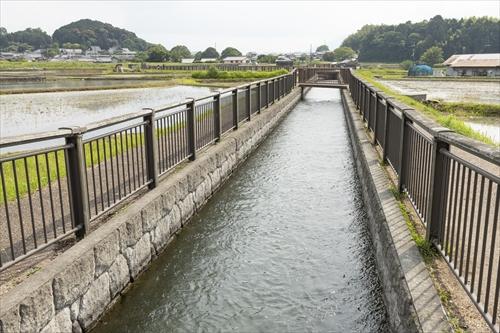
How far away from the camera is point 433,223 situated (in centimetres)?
385

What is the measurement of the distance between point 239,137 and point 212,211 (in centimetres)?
316

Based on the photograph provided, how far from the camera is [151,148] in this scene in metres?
5.69

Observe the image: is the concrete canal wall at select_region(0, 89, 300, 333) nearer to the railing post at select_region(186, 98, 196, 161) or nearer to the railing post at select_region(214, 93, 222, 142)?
the railing post at select_region(186, 98, 196, 161)

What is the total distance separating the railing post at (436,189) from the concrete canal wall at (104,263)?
2.90 m

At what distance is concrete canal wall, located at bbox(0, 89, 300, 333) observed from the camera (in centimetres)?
312

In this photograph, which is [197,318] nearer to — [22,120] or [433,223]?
[433,223]

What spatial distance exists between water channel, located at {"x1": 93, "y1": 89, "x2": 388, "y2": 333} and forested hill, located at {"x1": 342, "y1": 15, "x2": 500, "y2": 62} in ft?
458

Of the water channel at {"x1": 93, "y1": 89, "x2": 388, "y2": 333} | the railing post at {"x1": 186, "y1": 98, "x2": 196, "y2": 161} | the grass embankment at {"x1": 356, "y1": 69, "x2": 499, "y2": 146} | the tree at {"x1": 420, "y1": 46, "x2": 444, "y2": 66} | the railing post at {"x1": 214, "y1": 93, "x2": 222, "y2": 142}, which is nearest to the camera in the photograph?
the water channel at {"x1": 93, "y1": 89, "x2": 388, "y2": 333}

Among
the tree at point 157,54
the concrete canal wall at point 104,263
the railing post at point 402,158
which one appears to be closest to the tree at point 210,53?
the tree at point 157,54

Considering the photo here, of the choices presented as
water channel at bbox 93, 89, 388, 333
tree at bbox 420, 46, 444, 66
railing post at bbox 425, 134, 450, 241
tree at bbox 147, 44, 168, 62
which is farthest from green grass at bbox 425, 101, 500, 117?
tree at bbox 147, 44, 168, 62

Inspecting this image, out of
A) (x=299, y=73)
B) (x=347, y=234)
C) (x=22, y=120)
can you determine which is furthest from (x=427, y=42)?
(x=347, y=234)

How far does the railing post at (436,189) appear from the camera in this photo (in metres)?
3.74

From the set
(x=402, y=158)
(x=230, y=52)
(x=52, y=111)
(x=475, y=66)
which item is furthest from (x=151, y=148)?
(x=230, y=52)

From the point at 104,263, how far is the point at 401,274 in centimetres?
258
